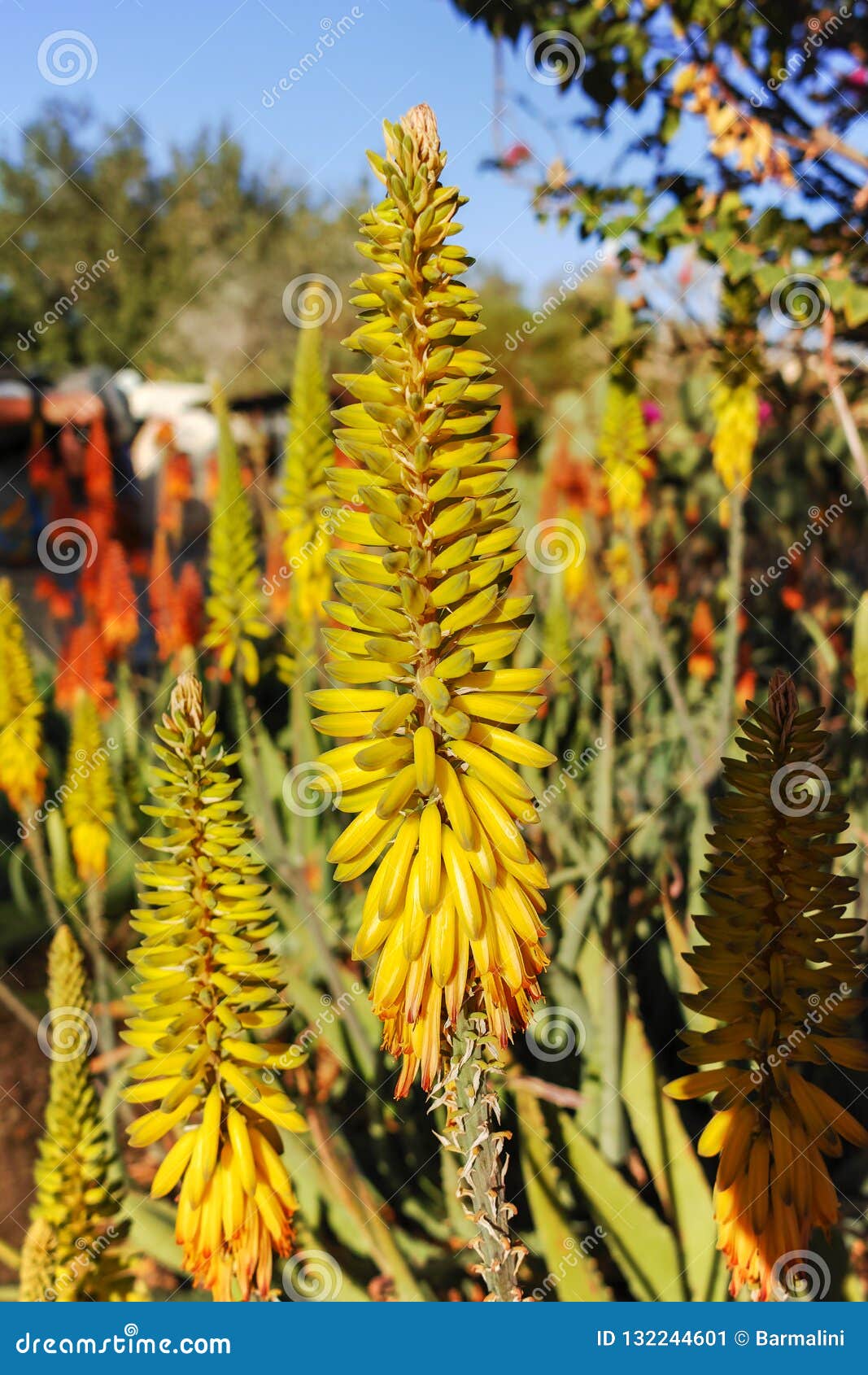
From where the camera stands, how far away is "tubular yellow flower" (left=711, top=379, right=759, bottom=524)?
327cm

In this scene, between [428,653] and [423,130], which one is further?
[428,653]

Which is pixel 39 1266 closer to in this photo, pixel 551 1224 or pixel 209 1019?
pixel 209 1019

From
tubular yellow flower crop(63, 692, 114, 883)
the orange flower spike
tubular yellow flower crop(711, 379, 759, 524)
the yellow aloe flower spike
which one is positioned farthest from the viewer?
the orange flower spike

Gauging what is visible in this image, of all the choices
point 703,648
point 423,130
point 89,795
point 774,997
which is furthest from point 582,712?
point 423,130

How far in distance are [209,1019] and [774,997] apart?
703 mm

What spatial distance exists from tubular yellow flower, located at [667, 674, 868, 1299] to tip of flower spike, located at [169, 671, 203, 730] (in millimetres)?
627

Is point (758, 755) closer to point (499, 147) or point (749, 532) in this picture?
point (499, 147)

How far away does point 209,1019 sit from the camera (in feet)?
3.92

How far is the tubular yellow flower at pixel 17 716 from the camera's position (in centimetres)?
265

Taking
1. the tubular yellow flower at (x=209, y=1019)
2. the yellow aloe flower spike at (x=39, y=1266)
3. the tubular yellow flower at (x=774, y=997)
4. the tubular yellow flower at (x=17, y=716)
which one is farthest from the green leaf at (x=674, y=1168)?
the tubular yellow flower at (x=17, y=716)

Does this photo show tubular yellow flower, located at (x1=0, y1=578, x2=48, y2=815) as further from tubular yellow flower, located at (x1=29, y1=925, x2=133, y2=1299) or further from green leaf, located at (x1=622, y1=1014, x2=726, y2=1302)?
green leaf, located at (x1=622, y1=1014, x2=726, y2=1302)

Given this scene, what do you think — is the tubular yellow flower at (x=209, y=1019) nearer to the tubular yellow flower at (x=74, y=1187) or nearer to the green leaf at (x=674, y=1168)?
the tubular yellow flower at (x=74, y=1187)

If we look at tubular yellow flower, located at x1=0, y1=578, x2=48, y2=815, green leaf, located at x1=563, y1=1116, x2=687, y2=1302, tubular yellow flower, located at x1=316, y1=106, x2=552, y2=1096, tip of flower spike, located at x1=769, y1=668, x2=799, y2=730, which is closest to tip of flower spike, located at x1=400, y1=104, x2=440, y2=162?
tubular yellow flower, located at x1=316, y1=106, x2=552, y2=1096

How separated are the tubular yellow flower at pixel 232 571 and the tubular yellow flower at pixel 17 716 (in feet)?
1.75
